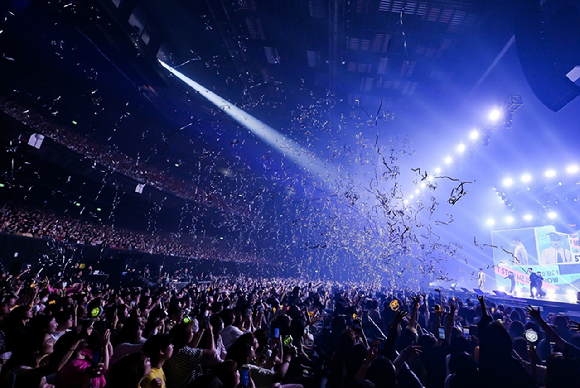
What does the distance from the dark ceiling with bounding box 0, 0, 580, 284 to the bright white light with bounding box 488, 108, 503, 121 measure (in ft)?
1.41

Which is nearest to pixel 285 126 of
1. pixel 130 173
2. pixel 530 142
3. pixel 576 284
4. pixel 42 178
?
pixel 130 173

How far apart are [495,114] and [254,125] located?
54.3ft

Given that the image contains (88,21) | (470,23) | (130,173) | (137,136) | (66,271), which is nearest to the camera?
(470,23)

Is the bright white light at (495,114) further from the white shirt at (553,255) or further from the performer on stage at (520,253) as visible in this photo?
the performer on stage at (520,253)

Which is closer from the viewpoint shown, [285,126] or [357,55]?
[357,55]

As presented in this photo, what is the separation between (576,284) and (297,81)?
71.0 feet

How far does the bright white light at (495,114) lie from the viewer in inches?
541

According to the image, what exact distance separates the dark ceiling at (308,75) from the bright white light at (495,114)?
17.0 inches

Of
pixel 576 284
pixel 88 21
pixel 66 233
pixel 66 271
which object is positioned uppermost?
pixel 88 21

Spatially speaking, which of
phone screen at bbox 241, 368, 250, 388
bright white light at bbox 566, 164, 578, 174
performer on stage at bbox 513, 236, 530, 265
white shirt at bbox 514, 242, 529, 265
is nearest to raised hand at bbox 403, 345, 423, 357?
phone screen at bbox 241, 368, 250, 388

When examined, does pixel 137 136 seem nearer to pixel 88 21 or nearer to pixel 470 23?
pixel 88 21

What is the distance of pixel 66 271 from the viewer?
16.5 meters

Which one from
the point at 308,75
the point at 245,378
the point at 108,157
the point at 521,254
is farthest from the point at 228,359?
the point at 521,254

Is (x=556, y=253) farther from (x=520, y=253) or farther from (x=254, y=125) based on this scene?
(x=254, y=125)
